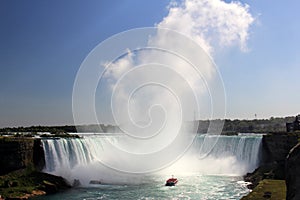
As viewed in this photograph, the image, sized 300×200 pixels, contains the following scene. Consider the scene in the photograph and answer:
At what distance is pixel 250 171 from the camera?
167 ft

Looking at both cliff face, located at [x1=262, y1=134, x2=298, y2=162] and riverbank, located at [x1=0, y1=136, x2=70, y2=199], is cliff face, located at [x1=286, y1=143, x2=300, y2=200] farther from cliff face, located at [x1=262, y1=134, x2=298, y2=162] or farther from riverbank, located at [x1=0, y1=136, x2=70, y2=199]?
cliff face, located at [x1=262, y1=134, x2=298, y2=162]

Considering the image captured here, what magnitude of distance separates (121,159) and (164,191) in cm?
2114

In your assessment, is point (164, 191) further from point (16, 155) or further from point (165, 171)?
point (16, 155)

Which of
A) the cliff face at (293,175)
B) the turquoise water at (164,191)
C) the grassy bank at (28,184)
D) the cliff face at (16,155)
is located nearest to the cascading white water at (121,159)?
the cliff face at (16,155)

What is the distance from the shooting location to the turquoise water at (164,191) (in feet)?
112

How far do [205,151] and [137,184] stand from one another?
23.2m

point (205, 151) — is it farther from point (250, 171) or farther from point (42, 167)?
point (42, 167)

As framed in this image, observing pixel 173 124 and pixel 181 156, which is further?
pixel 173 124

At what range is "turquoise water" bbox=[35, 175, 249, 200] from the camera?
1342 inches

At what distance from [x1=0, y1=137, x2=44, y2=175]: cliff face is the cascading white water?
6.11ft

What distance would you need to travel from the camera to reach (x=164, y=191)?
37.0 m

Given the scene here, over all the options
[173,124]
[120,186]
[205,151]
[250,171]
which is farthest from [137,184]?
[173,124]

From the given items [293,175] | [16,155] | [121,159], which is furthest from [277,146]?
[293,175]

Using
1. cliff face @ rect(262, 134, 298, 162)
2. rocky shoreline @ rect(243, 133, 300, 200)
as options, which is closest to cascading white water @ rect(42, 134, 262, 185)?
cliff face @ rect(262, 134, 298, 162)
